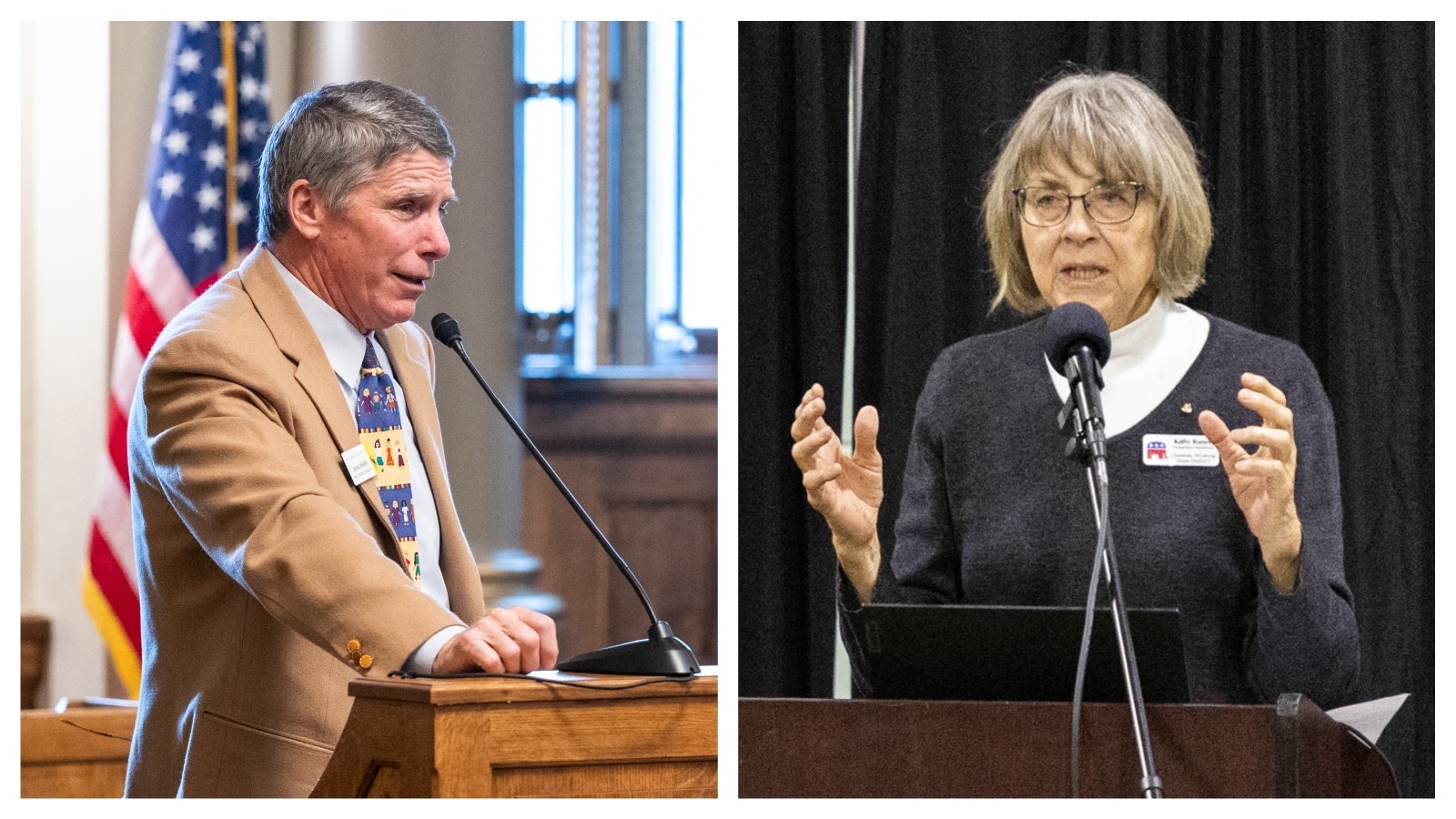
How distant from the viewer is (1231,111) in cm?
257

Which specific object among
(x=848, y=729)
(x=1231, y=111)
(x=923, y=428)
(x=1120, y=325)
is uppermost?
(x=1231, y=111)

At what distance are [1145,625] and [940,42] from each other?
1.06 metres

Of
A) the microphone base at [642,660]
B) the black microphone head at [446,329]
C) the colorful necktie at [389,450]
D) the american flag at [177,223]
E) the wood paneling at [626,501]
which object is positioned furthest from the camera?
the wood paneling at [626,501]

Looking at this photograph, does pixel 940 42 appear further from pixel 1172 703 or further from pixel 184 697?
Answer: pixel 184 697

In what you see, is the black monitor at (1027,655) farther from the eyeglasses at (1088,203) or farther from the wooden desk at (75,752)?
the wooden desk at (75,752)

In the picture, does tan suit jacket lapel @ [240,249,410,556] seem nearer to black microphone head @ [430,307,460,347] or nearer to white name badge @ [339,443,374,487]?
white name badge @ [339,443,374,487]

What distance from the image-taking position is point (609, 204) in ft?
18.2

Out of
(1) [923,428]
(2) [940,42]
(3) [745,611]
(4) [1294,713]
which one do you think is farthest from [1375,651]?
(2) [940,42]

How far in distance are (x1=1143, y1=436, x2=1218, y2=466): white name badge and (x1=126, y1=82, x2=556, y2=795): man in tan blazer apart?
1051 millimetres

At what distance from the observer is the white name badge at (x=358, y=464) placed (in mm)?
2299

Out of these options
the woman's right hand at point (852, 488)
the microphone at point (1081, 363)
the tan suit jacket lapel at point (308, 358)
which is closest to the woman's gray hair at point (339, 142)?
the tan suit jacket lapel at point (308, 358)

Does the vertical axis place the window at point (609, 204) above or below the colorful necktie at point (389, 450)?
above

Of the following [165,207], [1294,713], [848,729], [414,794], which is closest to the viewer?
[414,794]

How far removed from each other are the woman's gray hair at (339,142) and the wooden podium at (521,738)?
0.99m
